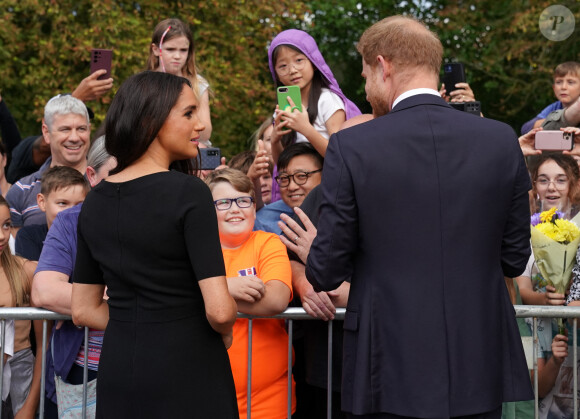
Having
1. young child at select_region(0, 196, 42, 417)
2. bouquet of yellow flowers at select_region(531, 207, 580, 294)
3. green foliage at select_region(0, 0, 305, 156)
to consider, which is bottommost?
young child at select_region(0, 196, 42, 417)

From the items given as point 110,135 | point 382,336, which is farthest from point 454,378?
point 110,135

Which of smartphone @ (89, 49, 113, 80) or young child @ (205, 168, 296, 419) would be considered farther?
smartphone @ (89, 49, 113, 80)

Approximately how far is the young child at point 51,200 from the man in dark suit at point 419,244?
8.13ft

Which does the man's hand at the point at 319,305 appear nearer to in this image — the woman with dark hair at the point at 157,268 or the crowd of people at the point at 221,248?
the crowd of people at the point at 221,248

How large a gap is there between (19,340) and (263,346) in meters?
1.42

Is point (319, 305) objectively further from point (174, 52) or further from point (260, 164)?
Result: point (174, 52)

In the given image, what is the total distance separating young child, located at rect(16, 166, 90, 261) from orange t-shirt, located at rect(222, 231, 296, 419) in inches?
54.3

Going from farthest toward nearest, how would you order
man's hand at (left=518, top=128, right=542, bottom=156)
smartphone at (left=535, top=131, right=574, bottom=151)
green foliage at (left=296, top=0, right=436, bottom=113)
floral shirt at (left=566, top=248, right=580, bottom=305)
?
green foliage at (left=296, top=0, right=436, bottom=113)
man's hand at (left=518, top=128, right=542, bottom=156)
smartphone at (left=535, top=131, right=574, bottom=151)
floral shirt at (left=566, top=248, right=580, bottom=305)

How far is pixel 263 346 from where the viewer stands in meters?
4.14

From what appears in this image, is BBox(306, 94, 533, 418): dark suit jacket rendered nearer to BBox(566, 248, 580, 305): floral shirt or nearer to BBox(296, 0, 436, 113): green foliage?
BBox(566, 248, 580, 305): floral shirt

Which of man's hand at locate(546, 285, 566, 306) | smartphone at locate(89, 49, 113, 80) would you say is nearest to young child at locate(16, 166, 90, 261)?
smartphone at locate(89, 49, 113, 80)

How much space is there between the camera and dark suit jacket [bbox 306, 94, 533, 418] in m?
2.98

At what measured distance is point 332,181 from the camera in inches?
120

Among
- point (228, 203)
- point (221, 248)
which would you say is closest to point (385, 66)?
point (221, 248)
